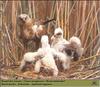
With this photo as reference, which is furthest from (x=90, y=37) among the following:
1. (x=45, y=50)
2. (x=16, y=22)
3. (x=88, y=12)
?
(x=16, y=22)

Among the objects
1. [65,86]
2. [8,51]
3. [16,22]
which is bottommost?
[65,86]

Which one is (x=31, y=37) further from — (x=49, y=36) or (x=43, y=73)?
(x=43, y=73)

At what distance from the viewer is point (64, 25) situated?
1140mm

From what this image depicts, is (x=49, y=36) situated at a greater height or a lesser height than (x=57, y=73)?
greater

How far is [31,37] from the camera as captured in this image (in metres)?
1.15

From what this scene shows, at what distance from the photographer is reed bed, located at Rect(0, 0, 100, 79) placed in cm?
114

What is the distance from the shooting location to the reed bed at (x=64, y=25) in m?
1.14

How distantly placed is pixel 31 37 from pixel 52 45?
115 millimetres

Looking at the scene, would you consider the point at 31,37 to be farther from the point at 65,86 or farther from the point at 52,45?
the point at 65,86

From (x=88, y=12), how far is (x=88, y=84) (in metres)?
0.37

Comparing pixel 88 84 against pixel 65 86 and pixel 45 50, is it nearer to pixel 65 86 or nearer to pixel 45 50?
pixel 65 86

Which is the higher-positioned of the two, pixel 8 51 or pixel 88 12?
pixel 88 12

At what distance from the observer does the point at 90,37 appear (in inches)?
44.9

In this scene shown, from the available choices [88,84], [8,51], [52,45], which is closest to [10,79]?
[8,51]
